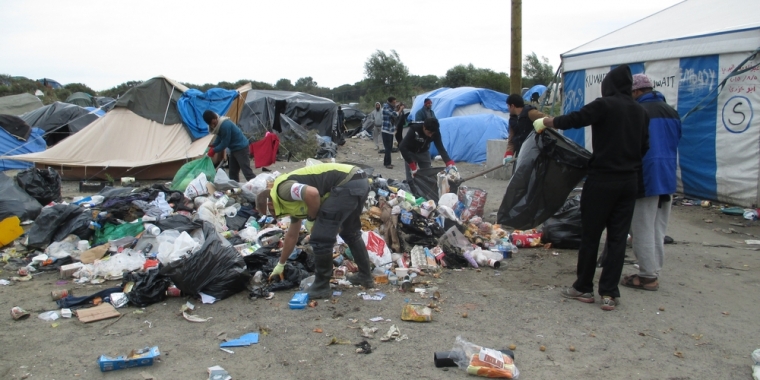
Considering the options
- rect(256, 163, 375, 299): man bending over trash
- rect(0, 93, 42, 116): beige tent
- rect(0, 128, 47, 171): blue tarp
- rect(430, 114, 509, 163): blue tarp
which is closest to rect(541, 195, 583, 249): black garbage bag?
rect(256, 163, 375, 299): man bending over trash

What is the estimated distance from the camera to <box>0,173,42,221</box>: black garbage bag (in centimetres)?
682

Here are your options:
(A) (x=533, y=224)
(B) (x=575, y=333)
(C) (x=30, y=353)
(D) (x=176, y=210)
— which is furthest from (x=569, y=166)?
(D) (x=176, y=210)

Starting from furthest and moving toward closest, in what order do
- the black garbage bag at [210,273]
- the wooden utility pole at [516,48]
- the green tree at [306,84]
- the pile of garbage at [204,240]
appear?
the green tree at [306,84]
the wooden utility pole at [516,48]
the pile of garbage at [204,240]
the black garbage bag at [210,273]

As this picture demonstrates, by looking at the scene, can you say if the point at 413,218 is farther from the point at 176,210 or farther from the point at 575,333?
the point at 176,210

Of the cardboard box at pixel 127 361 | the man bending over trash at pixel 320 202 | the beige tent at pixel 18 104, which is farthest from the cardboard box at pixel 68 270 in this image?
the beige tent at pixel 18 104

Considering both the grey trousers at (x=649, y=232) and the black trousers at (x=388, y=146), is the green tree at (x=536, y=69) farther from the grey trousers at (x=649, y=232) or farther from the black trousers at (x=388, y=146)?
the grey trousers at (x=649, y=232)

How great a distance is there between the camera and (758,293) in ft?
14.3

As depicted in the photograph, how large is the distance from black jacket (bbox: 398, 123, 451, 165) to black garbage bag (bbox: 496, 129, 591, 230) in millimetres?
2272

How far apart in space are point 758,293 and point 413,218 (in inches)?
125

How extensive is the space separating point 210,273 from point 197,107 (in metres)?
7.68

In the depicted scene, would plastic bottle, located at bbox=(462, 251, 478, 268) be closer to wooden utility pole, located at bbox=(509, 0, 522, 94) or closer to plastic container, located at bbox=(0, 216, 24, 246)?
plastic container, located at bbox=(0, 216, 24, 246)

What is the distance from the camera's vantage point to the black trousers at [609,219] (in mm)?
3922

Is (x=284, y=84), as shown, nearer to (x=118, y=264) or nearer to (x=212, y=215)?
(x=212, y=215)

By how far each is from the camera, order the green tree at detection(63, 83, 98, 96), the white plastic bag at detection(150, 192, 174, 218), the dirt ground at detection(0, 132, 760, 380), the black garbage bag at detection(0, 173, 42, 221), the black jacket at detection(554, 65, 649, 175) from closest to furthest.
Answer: the dirt ground at detection(0, 132, 760, 380), the black jacket at detection(554, 65, 649, 175), the white plastic bag at detection(150, 192, 174, 218), the black garbage bag at detection(0, 173, 42, 221), the green tree at detection(63, 83, 98, 96)
